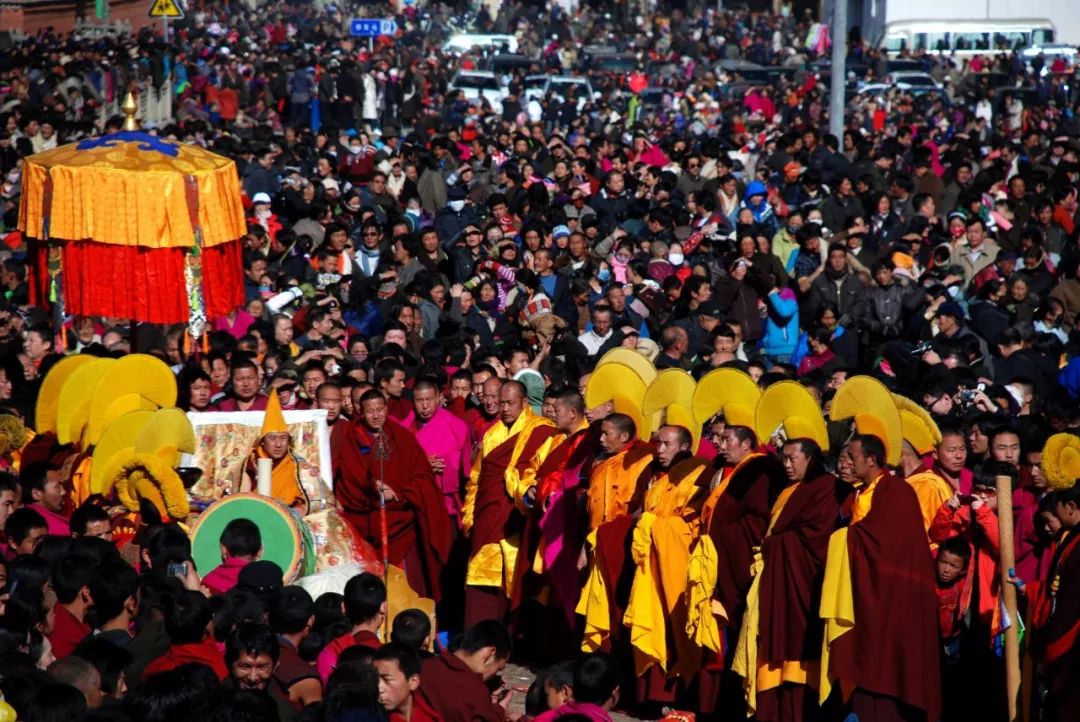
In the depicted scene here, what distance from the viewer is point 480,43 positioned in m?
43.4

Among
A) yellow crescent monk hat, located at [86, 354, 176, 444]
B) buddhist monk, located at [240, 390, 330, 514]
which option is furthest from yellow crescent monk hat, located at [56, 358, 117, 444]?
buddhist monk, located at [240, 390, 330, 514]

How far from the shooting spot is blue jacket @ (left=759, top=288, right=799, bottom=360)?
13336mm

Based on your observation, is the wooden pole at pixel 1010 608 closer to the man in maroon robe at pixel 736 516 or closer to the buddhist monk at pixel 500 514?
the man in maroon robe at pixel 736 516

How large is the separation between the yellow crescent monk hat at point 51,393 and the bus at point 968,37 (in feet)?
98.5

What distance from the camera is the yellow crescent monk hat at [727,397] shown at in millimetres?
8703

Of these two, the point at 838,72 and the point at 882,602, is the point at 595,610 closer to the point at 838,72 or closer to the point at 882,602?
the point at 882,602

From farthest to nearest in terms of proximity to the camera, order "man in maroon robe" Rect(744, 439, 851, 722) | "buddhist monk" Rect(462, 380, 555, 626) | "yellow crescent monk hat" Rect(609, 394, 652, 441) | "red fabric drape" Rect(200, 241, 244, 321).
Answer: "red fabric drape" Rect(200, 241, 244, 321)
"buddhist monk" Rect(462, 380, 555, 626)
"yellow crescent monk hat" Rect(609, 394, 652, 441)
"man in maroon robe" Rect(744, 439, 851, 722)

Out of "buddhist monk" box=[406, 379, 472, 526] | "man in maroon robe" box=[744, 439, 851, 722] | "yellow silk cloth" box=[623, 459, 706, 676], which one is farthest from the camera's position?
"buddhist monk" box=[406, 379, 472, 526]

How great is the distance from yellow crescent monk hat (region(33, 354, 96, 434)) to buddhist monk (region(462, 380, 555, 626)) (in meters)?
2.20

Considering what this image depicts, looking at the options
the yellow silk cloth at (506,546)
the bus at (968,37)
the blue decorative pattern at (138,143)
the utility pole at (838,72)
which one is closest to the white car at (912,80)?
the bus at (968,37)

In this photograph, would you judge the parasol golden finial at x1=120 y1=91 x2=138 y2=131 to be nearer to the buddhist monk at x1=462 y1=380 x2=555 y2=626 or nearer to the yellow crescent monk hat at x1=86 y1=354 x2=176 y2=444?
the yellow crescent monk hat at x1=86 y1=354 x2=176 y2=444

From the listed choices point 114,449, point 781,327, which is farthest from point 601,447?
point 781,327

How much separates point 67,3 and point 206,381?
28446 mm

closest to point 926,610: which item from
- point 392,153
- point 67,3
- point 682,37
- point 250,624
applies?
point 250,624
